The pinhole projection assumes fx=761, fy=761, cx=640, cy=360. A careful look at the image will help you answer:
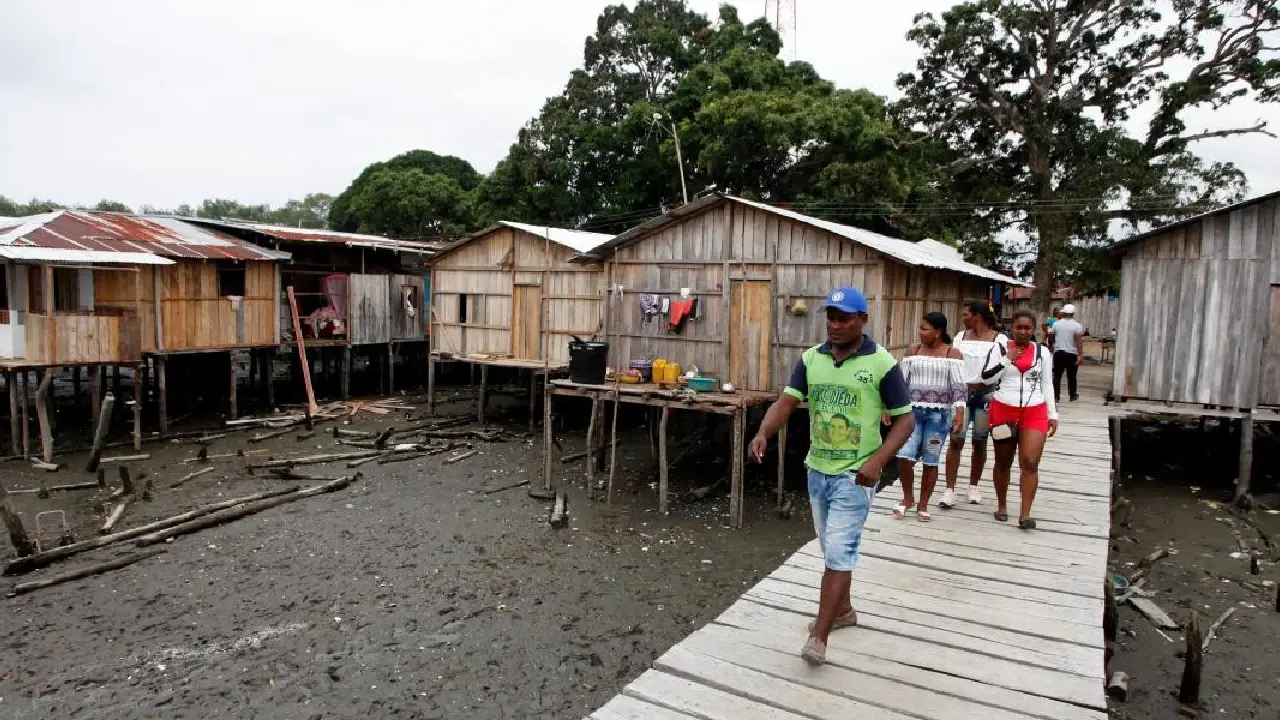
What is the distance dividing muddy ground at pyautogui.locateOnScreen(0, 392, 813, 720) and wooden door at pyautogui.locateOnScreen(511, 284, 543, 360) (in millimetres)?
5563

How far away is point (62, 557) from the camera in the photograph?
9898 millimetres

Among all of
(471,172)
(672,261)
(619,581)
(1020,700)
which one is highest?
(471,172)

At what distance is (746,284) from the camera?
13086 millimetres

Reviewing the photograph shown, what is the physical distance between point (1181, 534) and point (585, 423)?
1278cm

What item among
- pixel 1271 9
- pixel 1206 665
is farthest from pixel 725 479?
pixel 1271 9

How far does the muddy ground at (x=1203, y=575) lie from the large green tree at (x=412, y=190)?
29.1 m

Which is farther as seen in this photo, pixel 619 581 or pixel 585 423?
pixel 585 423

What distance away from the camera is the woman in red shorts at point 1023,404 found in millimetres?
6535

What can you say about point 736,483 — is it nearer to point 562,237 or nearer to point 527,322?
point 527,322

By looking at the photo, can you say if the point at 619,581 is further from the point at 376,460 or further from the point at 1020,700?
the point at 376,460

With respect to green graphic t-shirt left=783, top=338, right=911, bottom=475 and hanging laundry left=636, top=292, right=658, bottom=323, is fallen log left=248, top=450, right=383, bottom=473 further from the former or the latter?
green graphic t-shirt left=783, top=338, right=911, bottom=475

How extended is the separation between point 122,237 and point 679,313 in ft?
43.8

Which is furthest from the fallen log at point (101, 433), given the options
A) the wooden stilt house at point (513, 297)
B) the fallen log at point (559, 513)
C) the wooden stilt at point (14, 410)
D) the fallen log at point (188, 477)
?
the fallen log at point (559, 513)

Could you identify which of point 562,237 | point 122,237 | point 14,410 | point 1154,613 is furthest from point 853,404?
point 122,237
